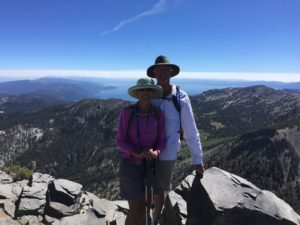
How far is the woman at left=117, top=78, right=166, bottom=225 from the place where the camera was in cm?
895

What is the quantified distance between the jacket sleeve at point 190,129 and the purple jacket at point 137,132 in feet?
3.40

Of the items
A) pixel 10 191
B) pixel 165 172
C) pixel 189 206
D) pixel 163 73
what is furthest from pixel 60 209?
pixel 163 73

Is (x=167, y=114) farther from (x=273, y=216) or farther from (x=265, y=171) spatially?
(x=265, y=171)

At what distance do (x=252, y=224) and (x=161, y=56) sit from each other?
6326 millimetres

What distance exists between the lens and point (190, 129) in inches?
399

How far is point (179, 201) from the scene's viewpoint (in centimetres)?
1371

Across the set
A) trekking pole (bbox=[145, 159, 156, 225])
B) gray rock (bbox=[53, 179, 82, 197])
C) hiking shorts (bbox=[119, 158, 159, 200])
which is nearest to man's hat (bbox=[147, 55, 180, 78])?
trekking pole (bbox=[145, 159, 156, 225])

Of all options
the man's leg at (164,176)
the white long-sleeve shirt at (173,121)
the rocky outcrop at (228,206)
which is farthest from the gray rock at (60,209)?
the white long-sleeve shirt at (173,121)

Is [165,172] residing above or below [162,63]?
below

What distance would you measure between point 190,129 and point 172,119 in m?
0.66

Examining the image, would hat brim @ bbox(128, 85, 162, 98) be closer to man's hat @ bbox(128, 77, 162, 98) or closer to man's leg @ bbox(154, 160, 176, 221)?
man's hat @ bbox(128, 77, 162, 98)

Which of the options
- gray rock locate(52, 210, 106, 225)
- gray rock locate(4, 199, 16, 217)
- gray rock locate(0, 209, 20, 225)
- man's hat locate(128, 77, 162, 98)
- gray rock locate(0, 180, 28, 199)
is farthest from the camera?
gray rock locate(0, 180, 28, 199)

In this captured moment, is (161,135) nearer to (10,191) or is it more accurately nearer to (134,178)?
(134,178)

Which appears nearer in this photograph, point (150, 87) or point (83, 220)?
point (150, 87)
